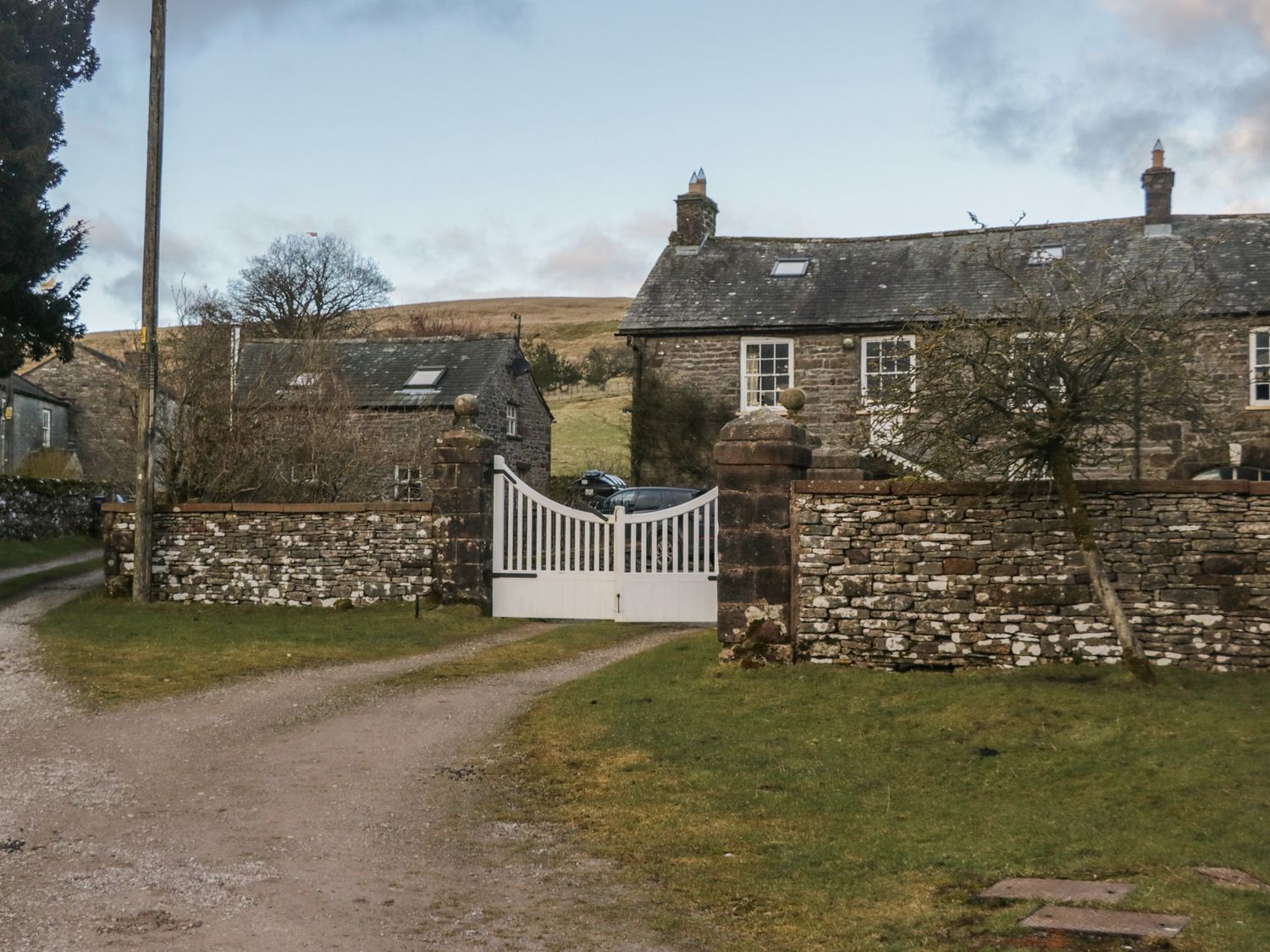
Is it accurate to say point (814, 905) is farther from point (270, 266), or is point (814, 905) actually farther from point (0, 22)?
point (270, 266)

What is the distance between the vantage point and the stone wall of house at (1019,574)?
10.7 metres

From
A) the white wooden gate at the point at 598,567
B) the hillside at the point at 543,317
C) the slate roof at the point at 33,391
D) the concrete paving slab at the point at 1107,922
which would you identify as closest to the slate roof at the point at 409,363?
the slate roof at the point at 33,391

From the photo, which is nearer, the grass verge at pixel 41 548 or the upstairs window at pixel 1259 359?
the upstairs window at pixel 1259 359

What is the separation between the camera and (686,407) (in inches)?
1141

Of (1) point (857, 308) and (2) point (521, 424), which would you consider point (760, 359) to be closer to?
(1) point (857, 308)

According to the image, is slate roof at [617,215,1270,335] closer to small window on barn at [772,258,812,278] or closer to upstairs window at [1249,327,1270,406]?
small window on barn at [772,258,812,278]

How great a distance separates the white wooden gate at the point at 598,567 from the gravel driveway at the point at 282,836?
399 cm

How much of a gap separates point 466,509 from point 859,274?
16.0 meters

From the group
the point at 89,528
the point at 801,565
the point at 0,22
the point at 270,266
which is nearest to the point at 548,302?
the point at 270,266

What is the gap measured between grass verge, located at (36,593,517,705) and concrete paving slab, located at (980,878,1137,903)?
28.4ft

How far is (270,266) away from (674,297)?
3719cm

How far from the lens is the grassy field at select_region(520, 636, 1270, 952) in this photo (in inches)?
221

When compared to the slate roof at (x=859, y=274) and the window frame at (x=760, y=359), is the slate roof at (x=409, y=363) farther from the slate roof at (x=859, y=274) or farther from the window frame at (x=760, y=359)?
the window frame at (x=760, y=359)

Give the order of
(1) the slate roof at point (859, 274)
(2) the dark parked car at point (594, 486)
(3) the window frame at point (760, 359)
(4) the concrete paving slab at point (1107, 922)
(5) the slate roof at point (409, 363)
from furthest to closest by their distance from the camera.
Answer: (2) the dark parked car at point (594, 486) < (5) the slate roof at point (409, 363) < (3) the window frame at point (760, 359) < (1) the slate roof at point (859, 274) < (4) the concrete paving slab at point (1107, 922)
